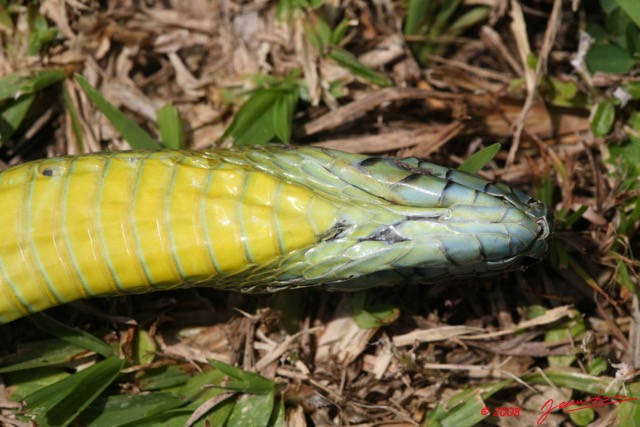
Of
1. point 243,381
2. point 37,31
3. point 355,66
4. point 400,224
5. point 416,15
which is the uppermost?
point 37,31

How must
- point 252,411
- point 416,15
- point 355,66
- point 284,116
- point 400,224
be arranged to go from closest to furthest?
1. point 400,224
2. point 252,411
3. point 284,116
4. point 355,66
5. point 416,15

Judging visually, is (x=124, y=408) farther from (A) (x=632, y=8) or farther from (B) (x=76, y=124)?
(A) (x=632, y=8)

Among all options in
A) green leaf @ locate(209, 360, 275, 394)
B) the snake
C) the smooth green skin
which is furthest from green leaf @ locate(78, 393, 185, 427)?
the smooth green skin

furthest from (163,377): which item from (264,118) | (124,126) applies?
(264,118)

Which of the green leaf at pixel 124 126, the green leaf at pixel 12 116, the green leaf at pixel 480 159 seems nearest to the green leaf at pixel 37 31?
the green leaf at pixel 12 116

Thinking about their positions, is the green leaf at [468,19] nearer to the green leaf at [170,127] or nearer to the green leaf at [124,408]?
the green leaf at [170,127]

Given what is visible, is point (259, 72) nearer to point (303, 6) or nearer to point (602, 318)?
point (303, 6)

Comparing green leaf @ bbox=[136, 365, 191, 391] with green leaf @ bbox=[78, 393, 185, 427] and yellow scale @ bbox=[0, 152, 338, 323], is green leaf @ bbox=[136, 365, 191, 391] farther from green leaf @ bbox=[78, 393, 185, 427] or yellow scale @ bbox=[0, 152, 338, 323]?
yellow scale @ bbox=[0, 152, 338, 323]
